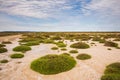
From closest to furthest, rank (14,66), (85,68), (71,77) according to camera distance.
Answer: (71,77) < (85,68) < (14,66)

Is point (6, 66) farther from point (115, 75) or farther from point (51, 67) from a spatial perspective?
point (115, 75)

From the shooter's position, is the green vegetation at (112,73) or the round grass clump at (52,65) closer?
the green vegetation at (112,73)

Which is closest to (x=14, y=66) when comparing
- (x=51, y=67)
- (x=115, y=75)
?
(x=51, y=67)

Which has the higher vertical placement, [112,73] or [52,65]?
[52,65]

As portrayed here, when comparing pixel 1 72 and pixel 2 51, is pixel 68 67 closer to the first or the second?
pixel 1 72

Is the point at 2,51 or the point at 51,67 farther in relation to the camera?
the point at 2,51

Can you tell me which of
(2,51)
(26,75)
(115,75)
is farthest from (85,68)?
(2,51)

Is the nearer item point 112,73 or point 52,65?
point 112,73

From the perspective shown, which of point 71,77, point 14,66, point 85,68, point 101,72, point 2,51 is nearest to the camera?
point 71,77

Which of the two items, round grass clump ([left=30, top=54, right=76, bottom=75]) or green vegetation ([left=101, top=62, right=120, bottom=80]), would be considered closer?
green vegetation ([left=101, top=62, right=120, bottom=80])
